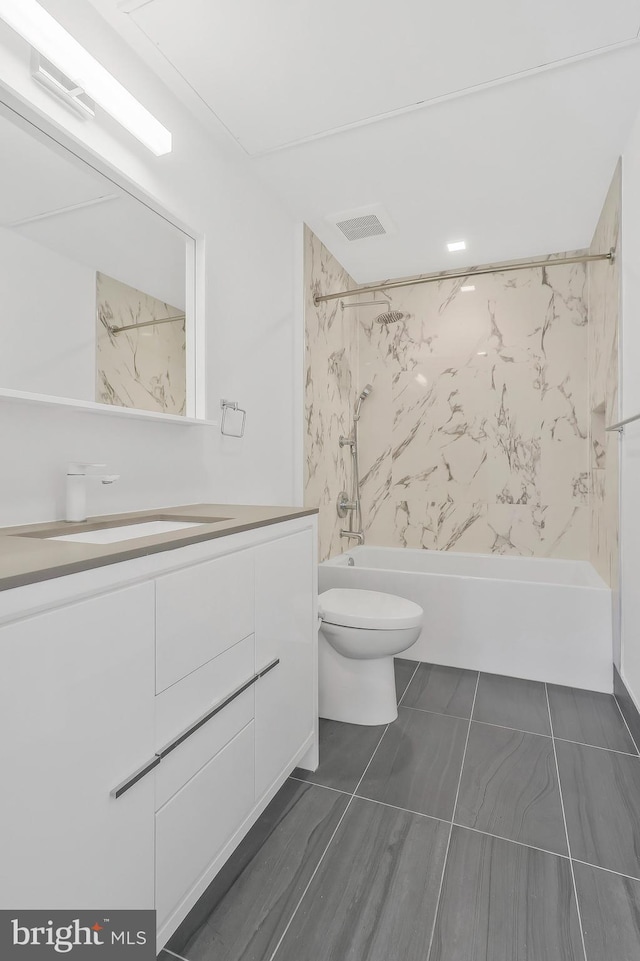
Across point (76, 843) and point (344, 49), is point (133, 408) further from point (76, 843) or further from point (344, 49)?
point (344, 49)

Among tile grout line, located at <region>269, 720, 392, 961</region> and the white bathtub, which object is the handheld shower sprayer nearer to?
the white bathtub

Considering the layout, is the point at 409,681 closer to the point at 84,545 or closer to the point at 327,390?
the point at 327,390

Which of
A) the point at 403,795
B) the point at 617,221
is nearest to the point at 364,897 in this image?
the point at 403,795

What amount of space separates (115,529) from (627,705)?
205cm

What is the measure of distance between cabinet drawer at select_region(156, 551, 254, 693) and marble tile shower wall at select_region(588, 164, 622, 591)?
5.81 ft

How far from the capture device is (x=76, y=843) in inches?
28.7

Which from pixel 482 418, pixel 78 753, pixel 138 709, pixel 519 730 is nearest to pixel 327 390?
pixel 482 418

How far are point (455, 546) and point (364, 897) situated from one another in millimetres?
2324

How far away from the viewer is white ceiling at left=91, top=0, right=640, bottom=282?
142cm

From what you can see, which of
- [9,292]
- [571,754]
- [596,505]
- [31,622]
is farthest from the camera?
[596,505]

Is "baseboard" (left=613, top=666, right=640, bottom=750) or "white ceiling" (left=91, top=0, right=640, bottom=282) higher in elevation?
"white ceiling" (left=91, top=0, right=640, bottom=282)

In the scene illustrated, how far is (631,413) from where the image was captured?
1.90 metres

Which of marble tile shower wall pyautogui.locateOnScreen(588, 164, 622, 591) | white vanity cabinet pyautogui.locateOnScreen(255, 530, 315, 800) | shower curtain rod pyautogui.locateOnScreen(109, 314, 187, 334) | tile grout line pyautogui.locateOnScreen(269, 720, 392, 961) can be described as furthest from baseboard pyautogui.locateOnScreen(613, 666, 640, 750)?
shower curtain rod pyautogui.locateOnScreen(109, 314, 187, 334)

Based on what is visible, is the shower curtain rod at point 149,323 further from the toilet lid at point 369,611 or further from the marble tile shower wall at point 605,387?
the marble tile shower wall at point 605,387
